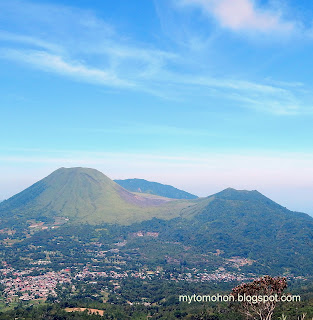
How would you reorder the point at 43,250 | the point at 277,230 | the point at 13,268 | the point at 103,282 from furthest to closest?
the point at 277,230 → the point at 43,250 → the point at 13,268 → the point at 103,282

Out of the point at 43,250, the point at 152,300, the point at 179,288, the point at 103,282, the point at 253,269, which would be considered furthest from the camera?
the point at 43,250

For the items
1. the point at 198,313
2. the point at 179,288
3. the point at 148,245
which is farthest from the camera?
the point at 148,245

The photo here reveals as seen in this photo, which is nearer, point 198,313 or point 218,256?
point 198,313

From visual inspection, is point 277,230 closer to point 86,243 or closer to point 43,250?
point 86,243

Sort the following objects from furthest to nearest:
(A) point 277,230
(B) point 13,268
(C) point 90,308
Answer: (A) point 277,230
(B) point 13,268
(C) point 90,308

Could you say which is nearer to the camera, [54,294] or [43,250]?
[54,294]

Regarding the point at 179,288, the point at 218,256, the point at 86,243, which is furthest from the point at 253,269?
the point at 86,243

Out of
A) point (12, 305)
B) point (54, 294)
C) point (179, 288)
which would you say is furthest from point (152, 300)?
point (12, 305)

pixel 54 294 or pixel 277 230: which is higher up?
pixel 277 230

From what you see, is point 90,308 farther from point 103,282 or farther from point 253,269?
point 253,269
